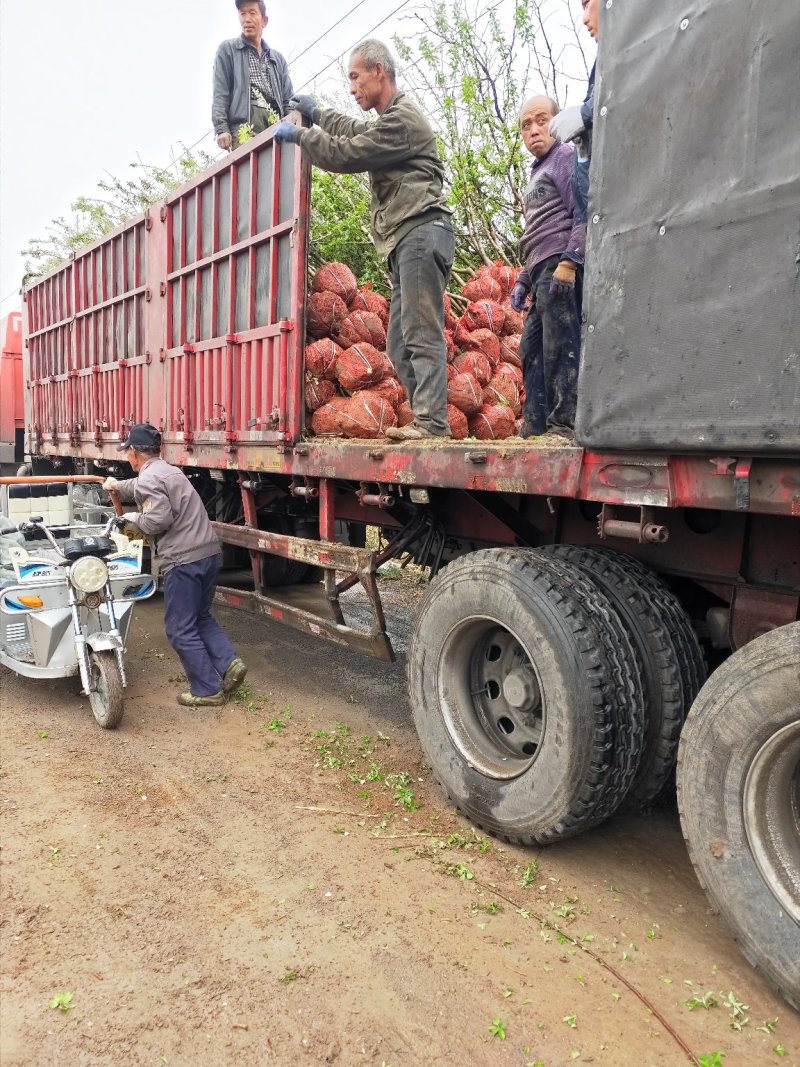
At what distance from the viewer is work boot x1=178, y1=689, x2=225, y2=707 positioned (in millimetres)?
4434

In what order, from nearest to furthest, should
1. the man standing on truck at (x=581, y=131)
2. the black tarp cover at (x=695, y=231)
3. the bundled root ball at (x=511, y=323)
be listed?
the black tarp cover at (x=695, y=231) < the man standing on truck at (x=581, y=131) < the bundled root ball at (x=511, y=323)

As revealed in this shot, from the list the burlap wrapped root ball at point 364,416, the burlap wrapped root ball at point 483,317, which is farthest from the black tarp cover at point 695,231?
the burlap wrapped root ball at point 483,317

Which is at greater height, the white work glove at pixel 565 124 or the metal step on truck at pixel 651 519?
the white work glove at pixel 565 124

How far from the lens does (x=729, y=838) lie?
2197 mm

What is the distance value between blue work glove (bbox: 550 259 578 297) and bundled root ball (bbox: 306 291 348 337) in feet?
4.11

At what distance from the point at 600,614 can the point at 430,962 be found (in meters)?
1.19

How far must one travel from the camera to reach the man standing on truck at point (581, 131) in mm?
3326

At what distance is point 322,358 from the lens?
4.28 meters

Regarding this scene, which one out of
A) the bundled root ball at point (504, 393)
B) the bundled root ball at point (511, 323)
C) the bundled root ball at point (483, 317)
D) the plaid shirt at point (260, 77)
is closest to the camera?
the bundled root ball at point (504, 393)

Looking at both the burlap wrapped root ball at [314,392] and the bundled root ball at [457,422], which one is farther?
the bundled root ball at [457,422]

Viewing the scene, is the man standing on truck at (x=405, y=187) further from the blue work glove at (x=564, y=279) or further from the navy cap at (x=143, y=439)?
the navy cap at (x=143, y=439)

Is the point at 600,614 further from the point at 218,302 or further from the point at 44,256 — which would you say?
the point at 44,256

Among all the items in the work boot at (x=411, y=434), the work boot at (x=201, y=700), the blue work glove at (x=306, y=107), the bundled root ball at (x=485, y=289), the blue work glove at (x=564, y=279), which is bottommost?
the work boot at (x=201, y=700)

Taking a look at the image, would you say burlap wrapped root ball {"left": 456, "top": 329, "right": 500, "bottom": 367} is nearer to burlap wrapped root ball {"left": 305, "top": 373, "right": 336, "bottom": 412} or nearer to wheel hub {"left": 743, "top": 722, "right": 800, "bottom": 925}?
burlap wrapped root ball {"left": 305, "top": 373, "right": 336, "bottom": 412}
